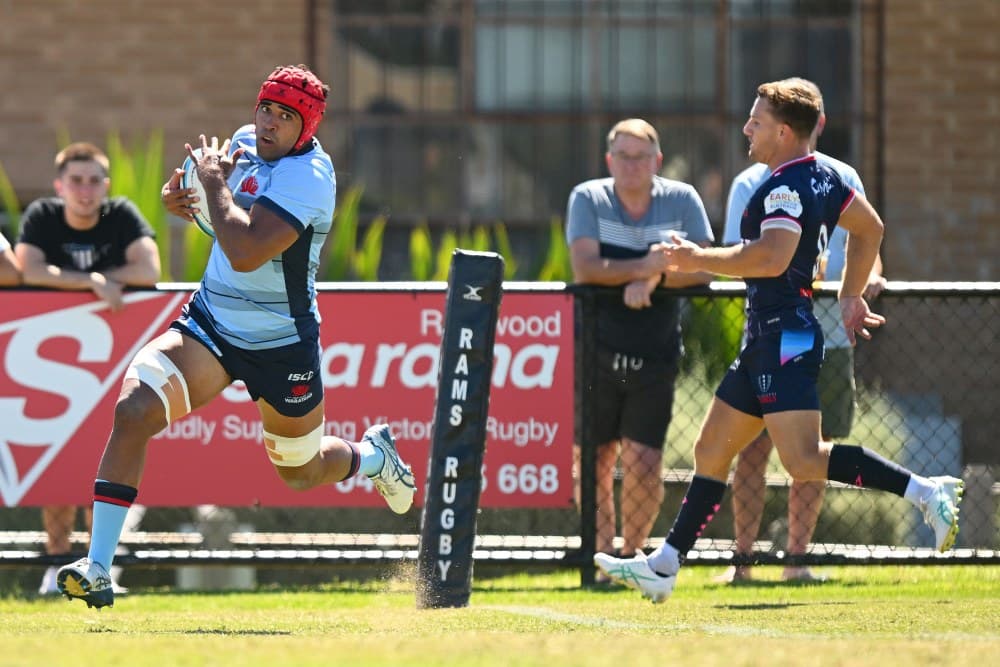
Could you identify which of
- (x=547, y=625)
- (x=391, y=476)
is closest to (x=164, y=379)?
(x=391, y=476)

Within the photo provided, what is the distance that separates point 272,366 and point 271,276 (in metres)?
0.37

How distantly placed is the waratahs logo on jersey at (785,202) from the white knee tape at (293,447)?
81.7 inches

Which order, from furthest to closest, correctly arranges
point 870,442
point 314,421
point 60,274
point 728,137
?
1. point 728,137
2. point 870,442
3. point 60,274
4. point 314,421

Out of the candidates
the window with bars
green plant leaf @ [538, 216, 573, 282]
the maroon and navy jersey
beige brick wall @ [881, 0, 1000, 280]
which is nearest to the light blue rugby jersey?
the maroon and navy jersey

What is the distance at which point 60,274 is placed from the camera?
830 centimetres

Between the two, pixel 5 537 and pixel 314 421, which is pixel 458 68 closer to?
pixel 5 537

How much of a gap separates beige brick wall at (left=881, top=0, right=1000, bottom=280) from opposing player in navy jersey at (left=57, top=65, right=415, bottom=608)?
821 centimetres

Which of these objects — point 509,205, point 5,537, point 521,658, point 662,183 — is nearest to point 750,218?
point 662,183

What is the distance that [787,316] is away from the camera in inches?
263

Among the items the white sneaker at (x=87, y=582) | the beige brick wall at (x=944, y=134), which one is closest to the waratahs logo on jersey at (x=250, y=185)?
the white sneaker at (x=87, y=582)

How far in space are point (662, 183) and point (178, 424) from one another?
9.21ft

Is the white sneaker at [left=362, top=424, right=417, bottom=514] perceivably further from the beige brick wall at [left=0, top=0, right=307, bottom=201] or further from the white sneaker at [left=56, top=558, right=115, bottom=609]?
the beige brick wall at [left=0, top=0, right=307, bottom=201]

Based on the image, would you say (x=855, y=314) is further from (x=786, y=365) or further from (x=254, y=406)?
(x=254, y=406)

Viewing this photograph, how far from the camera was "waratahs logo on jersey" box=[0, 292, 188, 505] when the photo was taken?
8.28 m
